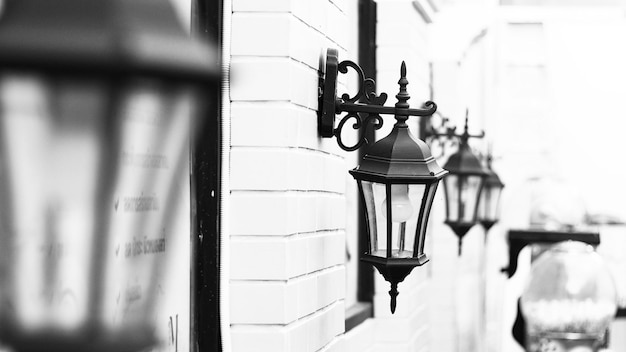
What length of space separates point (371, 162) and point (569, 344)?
2.41 m

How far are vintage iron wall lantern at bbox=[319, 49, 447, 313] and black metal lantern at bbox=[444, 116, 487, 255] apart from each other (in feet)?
10.4

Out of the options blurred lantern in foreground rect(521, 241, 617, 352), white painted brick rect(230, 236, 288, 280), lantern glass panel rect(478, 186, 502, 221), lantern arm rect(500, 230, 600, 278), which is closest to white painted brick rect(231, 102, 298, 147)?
white painted brick rect(230, 236, 288, 280)

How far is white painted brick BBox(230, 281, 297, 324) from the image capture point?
2.62 metres

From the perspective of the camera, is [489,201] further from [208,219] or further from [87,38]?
[87,38]

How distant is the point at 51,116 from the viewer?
0.77 metres

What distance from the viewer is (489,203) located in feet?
22.7

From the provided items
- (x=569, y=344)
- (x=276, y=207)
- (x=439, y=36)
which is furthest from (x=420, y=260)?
(x=439, y=36)

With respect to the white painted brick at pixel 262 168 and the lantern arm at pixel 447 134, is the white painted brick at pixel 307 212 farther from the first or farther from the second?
the lantern arm at pixel 447 134

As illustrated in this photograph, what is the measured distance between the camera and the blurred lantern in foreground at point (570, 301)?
5168 millimetres

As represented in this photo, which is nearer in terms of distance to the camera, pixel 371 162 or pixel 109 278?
pixel 109 278

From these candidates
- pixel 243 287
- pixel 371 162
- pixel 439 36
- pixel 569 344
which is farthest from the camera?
pixel 439 36

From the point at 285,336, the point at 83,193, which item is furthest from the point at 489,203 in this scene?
the point at 83,193

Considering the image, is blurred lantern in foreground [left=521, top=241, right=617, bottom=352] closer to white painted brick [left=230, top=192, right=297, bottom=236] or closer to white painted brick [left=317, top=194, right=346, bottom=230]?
white painted brick [left=317, top=194, right=346, bottom=230]

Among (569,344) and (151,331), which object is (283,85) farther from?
(569,344)
